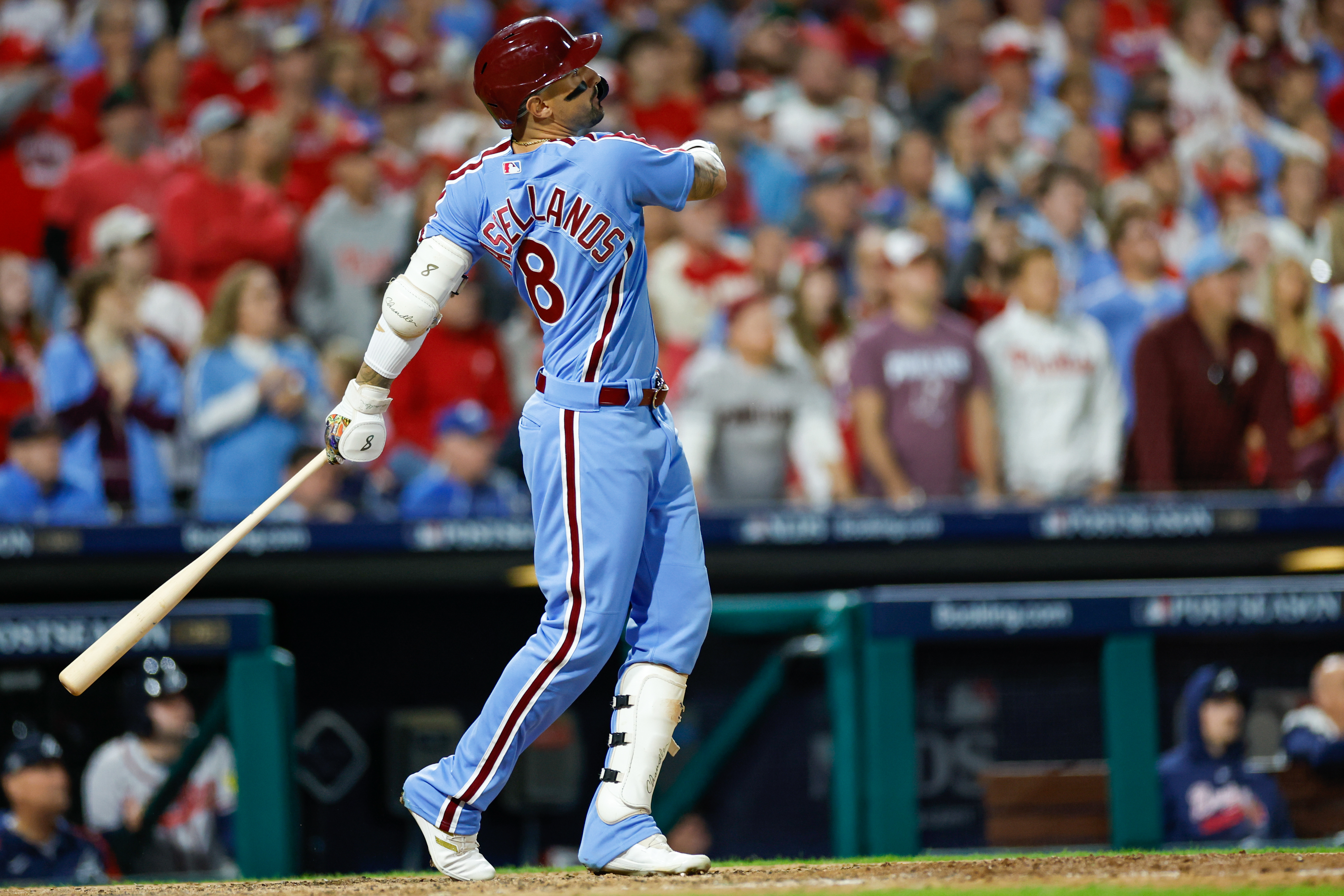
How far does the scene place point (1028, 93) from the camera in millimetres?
10523

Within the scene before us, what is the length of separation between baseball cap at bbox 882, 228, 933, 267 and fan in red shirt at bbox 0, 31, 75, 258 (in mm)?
4246

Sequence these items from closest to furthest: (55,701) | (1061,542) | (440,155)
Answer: (55,701), (1061,542), (440,155)

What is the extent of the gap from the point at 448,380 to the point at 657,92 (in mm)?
3155

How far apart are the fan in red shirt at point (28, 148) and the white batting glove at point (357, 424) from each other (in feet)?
16.4

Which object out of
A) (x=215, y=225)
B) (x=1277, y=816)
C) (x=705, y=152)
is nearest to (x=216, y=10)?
(x=215, y=225)

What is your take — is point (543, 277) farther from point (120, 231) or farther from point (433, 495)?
point (120, 231)

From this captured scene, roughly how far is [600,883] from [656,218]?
5.10m

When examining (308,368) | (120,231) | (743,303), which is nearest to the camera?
(308,368)

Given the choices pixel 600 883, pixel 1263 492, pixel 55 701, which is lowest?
pixel 600 883

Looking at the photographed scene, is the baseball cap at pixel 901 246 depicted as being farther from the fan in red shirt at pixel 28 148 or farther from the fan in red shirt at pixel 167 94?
the fan in red shirt at pixel 28 148

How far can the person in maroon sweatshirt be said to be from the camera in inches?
280

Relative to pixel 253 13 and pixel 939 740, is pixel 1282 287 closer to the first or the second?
pixel 939 740

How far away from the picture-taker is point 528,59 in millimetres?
3588

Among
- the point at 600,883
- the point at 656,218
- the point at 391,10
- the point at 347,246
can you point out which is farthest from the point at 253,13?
the point at 600,883
